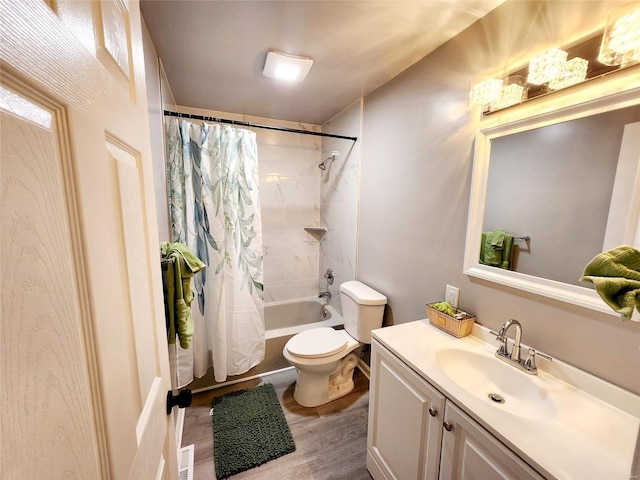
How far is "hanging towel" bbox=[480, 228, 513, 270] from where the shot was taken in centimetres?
116

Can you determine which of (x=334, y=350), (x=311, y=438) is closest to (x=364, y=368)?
(x=334, y=350)

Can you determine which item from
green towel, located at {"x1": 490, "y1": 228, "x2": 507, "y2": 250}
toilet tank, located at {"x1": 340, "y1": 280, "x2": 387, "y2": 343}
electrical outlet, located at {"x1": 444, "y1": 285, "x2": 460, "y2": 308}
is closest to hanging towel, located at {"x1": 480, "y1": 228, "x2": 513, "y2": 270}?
green towel, located at {"x1": 490, "y1": 228, "x2": 507, "y2": 250}

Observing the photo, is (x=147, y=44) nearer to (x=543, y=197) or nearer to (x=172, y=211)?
(x=172, y=211)

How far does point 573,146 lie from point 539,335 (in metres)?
0.75

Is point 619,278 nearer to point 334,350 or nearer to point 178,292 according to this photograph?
point 178,292

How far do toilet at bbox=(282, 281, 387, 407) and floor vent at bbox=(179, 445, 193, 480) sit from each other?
722mm

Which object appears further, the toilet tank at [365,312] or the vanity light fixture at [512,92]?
the toilet tank at [365,312]

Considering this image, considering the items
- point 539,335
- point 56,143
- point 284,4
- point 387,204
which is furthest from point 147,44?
point 539,335

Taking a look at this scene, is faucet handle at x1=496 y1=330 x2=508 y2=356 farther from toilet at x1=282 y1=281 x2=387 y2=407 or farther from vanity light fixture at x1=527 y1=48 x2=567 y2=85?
vanity light fixture at x1=527 y1=48 x2=567 y2=85

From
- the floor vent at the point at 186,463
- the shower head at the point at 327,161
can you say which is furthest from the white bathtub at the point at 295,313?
the shower head at the point at 327,161

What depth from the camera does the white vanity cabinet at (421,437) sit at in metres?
0.78

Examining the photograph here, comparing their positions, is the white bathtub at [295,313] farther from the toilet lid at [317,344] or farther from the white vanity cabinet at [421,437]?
the white vanity cabinet at [421,437]

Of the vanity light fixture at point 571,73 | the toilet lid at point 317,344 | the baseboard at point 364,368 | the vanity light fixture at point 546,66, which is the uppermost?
the vanity light fixture at point 546,66

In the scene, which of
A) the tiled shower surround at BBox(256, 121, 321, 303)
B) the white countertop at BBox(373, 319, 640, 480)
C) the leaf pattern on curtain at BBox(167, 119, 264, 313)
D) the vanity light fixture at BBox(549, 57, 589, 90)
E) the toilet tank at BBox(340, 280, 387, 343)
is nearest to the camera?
the white countertop at BBox(373, 319, 640, 480)
